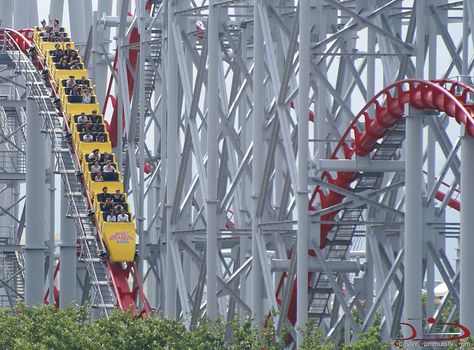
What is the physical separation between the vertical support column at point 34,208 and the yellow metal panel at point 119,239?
636cm

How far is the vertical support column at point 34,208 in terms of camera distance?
177 feet

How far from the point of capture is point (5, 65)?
61.0m

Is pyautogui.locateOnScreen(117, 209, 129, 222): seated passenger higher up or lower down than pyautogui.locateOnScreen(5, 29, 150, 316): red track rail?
higher up

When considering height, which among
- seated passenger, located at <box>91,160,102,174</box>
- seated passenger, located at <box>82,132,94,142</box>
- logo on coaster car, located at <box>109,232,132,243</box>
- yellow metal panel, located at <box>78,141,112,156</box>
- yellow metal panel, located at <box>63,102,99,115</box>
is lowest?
logo on coaster car, located at <box>109,232,132,243</box>

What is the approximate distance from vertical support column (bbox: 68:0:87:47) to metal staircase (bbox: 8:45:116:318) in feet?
13.5

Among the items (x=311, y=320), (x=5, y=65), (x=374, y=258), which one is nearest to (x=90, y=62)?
(x=5, y=65)

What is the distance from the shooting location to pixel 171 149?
154 ft

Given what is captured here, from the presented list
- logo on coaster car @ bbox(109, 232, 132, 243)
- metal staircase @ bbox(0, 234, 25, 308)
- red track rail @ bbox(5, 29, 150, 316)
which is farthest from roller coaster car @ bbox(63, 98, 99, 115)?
metal staircase @ bbox(0, 234, 25, 308)

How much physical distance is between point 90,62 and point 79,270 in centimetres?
728

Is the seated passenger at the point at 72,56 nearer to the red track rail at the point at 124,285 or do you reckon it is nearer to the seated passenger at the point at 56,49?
the seated passenger at the point at 56,49

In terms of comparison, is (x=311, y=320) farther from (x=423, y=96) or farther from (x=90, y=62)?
(x=90, y=62)

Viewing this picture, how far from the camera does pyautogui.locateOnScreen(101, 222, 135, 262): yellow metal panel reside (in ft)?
158

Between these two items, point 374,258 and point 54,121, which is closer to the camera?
point 374,258

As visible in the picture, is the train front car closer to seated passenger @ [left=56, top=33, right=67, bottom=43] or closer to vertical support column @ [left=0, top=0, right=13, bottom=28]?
seated passenger @ [left=56, top=33, right=67, bottom=43]
